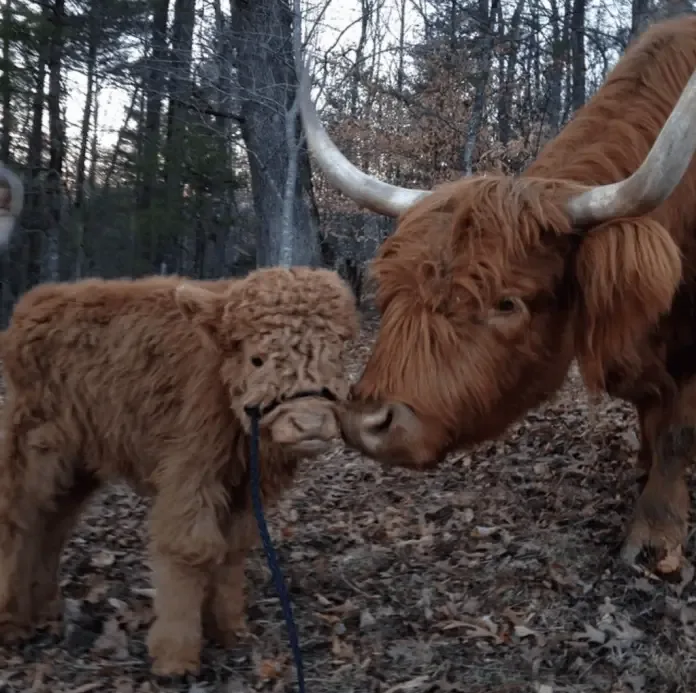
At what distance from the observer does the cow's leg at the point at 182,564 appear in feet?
11.5

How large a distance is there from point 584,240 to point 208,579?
223 cm

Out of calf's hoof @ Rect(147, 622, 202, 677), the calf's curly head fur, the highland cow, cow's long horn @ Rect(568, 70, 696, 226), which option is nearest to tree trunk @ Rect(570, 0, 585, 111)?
the highland cow

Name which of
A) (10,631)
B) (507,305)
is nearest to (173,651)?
(10,631)

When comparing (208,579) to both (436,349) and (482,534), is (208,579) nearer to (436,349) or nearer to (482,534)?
(436,349)

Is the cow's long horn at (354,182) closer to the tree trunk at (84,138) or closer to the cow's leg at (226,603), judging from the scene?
the cow's leg at (226,603)

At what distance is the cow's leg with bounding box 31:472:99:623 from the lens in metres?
4.05

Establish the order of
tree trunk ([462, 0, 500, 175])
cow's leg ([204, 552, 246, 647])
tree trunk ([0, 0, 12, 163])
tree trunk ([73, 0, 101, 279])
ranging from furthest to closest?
tree trunk ([73, 0, 101, 279]) < tree trunk ([462, 0, 500, 175]) < tree trunk ([0, 0, 12, 163]) < cow's leg ([204, 552, 246, 647])

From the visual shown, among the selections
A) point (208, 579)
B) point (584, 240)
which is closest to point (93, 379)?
point (208, 579)

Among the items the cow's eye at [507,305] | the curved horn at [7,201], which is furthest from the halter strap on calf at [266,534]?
the curved horn at [7,201]

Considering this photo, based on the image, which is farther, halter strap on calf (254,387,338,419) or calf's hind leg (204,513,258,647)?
calf's hind leg (204,513,258,647)

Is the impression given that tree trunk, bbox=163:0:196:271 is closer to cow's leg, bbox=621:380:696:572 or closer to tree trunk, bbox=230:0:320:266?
tree trunk, bbox=230:0:320:266

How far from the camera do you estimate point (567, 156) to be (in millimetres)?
4477

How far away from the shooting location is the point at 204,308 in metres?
3.44

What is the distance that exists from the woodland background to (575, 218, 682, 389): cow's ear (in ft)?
31.3
